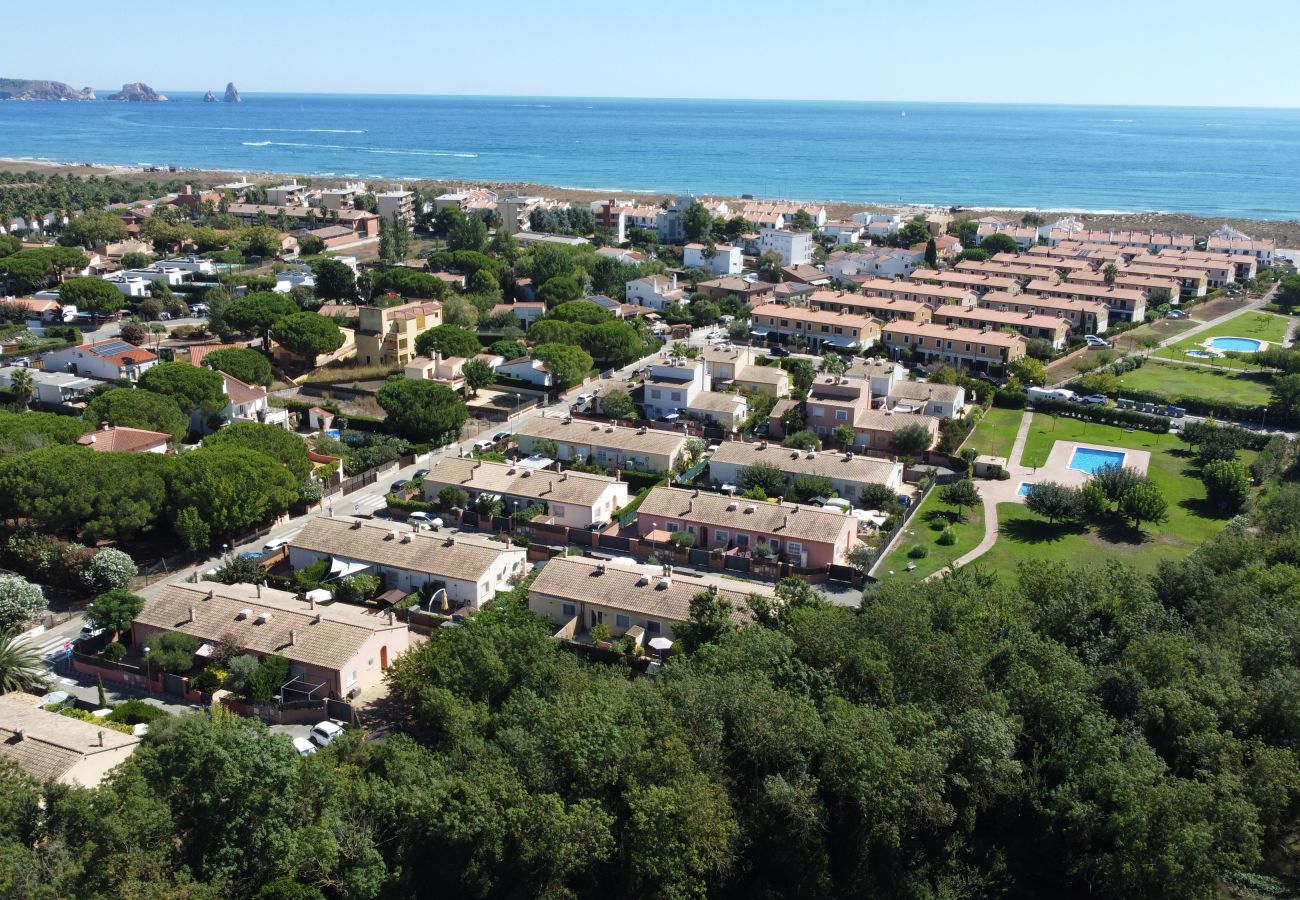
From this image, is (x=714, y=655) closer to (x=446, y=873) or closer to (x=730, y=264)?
(x=446, y=873)

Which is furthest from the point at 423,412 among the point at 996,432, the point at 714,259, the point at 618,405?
the point at 714,259

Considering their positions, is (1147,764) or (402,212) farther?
(402,212)

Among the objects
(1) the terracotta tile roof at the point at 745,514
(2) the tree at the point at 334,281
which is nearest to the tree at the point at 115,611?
(1) the terracotta tile roof at the point at 745,514

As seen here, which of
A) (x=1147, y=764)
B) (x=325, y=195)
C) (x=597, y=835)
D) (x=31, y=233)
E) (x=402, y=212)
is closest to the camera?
(x=597, y=835)

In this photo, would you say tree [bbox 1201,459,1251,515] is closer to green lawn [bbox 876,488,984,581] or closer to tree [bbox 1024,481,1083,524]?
tree [bbox 1024,481,1083,524]

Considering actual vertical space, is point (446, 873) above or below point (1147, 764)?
below

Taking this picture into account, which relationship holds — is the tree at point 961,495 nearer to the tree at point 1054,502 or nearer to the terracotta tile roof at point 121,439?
the tree at point 1054,502

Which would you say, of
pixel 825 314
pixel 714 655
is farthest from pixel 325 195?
pixel 714 655

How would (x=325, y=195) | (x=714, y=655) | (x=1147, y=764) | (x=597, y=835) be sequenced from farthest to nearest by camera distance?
(x=325, y=195) → (x=714, y=655) → (x=1147, y=764) → (x=597, y=835)
